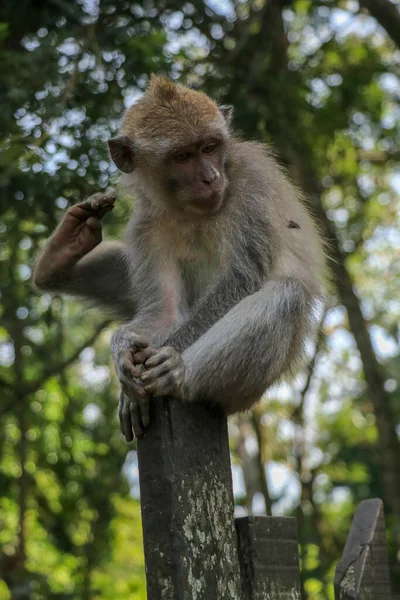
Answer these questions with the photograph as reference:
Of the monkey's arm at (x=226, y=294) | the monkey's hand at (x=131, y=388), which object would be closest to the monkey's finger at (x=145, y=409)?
the monkey's hand at (x=131, y=388)

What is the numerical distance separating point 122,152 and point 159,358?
1570 millimetres

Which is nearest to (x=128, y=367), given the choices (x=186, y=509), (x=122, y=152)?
(x=186, y=509)

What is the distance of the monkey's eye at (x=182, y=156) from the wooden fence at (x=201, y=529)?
1721mm

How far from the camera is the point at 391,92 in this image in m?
9.89

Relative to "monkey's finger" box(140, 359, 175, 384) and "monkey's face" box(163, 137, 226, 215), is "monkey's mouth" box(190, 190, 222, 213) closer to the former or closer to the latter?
"monkey's face" box(163, 137, 226, 215)

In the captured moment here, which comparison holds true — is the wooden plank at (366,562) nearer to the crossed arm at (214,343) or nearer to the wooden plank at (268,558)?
the wooden plank at (268,558)

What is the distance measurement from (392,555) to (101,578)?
4.96m

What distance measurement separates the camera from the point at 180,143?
446 cm

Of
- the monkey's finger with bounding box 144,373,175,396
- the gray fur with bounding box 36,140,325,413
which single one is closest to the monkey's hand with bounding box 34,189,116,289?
the gray fur with bounding box 36,140,325,413

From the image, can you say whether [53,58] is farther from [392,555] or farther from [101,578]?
[101,578]

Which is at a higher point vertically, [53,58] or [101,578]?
[53,58]

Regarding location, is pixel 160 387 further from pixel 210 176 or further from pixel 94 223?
pixel 210 176

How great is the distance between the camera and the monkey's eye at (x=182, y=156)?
4520mm

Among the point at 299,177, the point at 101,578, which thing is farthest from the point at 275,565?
the point at 101,578
